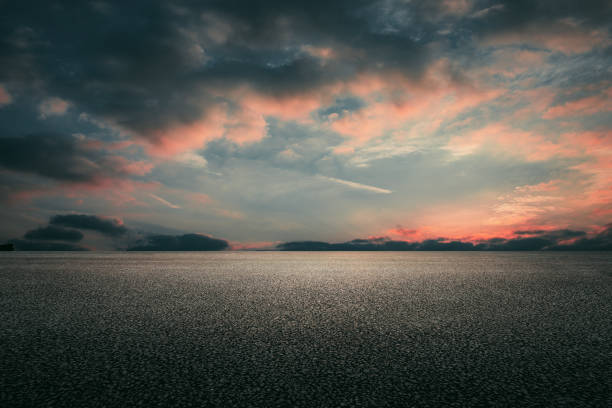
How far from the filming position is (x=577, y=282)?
8.56 meters

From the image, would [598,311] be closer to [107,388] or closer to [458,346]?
[458,346]

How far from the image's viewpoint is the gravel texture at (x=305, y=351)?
2.28 metres

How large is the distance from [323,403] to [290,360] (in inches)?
31.1

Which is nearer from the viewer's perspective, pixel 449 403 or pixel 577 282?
pixel 449 403

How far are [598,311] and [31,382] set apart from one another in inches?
250

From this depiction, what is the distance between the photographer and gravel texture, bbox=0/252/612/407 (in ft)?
7.49

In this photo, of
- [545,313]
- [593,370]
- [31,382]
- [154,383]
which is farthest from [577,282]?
[31,382]

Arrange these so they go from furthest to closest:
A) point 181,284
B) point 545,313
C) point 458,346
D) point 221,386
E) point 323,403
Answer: point 181,284
point 545,313
point 458,346
point 221,386
point 323,403

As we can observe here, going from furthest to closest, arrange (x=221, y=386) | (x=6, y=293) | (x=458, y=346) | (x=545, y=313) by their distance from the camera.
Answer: (x=6, y=293)
(x=545, y=313)
(x=458, y=346)
(x=221, y=386)

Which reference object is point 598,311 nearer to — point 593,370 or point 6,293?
point 593,370

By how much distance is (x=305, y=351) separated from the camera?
123 inches

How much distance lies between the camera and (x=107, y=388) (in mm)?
2391

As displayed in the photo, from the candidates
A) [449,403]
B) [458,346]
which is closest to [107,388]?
[449,403]

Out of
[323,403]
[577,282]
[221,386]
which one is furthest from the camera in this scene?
[577,282]
